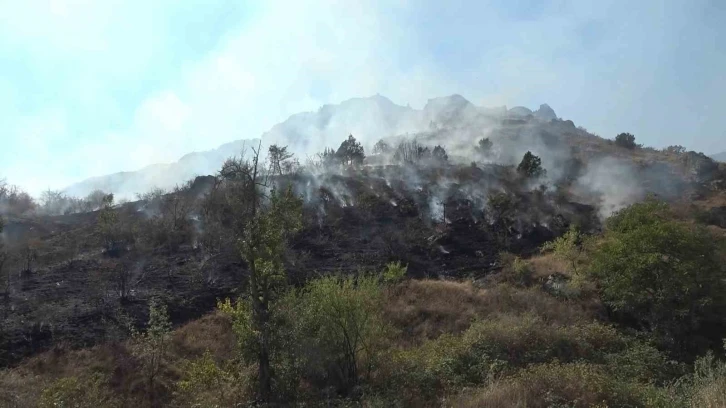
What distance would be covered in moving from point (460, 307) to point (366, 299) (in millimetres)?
9122

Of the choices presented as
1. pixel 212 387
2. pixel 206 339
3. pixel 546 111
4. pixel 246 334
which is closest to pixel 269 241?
pixel 246 334

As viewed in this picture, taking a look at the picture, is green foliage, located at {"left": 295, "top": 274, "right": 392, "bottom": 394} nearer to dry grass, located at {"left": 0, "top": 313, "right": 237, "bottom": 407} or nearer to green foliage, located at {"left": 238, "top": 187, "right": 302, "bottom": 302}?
green foliage, located at {"left": 238, "top": 187, "right": 302, "bottom": 302}

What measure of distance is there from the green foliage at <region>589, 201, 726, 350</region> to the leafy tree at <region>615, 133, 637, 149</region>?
63851 millimetres

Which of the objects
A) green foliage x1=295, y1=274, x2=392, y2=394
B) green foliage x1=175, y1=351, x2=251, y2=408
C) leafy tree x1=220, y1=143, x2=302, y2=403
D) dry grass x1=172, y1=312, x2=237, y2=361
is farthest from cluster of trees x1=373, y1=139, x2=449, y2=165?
green foliage x1=175, y1=351, x2=251, y2=408

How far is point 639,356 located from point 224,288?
20.2m

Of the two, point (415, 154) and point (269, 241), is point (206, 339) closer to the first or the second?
point (269, 241)

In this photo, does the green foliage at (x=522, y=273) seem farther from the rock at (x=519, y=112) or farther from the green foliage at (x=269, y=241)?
the rock at (x=519, y=112)

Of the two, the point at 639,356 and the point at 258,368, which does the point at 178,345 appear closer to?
the point at 258,368

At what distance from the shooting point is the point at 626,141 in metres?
76.7

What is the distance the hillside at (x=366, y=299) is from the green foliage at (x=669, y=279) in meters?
0.07

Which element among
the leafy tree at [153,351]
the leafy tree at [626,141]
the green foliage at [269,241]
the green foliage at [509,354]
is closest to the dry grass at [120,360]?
the leafy tree at [153,351]

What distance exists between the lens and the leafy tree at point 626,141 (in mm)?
76062

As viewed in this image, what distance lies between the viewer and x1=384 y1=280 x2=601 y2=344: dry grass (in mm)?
19797

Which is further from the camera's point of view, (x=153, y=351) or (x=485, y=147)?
(x=485, y=147)
